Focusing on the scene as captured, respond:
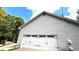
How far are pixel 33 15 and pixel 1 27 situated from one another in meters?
0.71

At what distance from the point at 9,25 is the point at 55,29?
37.2 inches

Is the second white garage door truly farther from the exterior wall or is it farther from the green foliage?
the green foliage

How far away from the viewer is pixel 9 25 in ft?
11.9

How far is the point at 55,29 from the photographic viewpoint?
12.1ft

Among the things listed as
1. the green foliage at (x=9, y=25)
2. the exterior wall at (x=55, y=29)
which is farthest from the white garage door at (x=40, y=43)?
the green foliage at (x=9, y=25)

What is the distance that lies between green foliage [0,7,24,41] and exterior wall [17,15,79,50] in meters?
0.14

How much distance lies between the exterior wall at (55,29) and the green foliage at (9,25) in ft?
0.47

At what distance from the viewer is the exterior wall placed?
11.8 feet

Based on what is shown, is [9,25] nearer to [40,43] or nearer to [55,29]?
[40,43]

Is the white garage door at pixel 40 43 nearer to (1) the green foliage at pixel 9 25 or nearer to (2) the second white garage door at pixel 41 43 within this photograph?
(2) the second white garage door at pixel 41 43

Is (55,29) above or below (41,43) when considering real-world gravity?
above

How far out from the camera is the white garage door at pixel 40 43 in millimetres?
3697

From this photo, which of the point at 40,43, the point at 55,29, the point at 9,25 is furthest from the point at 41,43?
the point at 9,25
